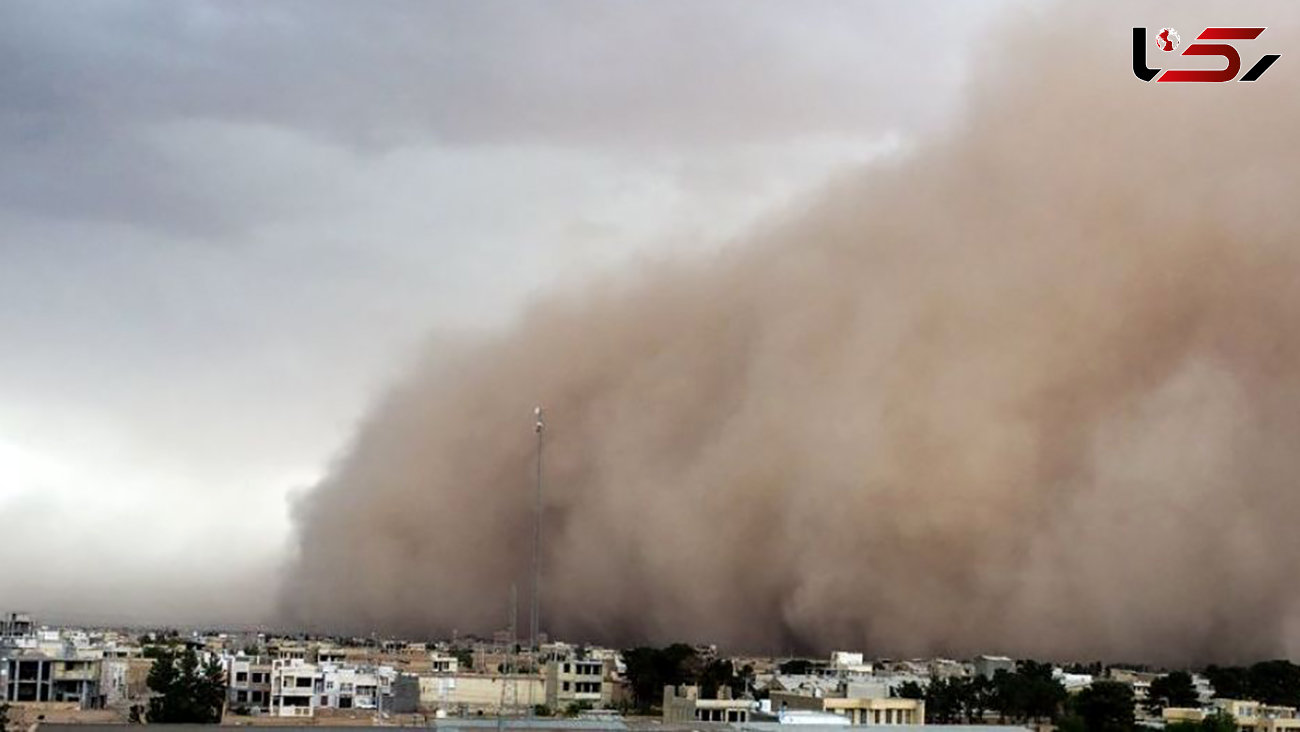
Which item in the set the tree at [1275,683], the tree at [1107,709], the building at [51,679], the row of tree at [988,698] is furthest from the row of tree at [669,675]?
the building at [51,679]

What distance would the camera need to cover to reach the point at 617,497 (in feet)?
102

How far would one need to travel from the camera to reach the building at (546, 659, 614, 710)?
20219 mm

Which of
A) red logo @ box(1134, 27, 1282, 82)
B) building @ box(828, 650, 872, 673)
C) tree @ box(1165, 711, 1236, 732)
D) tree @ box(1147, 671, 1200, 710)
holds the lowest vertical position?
tree @ box(1165, 711, 1236, 732)

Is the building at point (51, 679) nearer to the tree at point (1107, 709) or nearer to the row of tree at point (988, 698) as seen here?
the row of tree at point (988, 698)

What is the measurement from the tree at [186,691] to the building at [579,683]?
3648 millimetres

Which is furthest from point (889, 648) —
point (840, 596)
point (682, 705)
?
point (682, 705)

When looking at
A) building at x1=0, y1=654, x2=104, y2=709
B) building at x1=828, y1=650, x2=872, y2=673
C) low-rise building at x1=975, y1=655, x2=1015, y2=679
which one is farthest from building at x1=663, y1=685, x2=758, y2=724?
building at x1=0, y1=654, x2=104, y2=709

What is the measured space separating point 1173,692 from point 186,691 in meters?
10.5

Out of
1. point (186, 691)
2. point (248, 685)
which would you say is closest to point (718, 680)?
point (248, 685)

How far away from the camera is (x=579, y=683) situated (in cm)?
2089

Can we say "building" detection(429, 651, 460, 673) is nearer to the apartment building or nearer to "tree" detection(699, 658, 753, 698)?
the apartment building

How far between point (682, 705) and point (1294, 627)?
10.9m

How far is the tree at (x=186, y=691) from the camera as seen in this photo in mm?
16391

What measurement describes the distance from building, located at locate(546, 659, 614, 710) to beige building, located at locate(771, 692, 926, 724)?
3.99m
